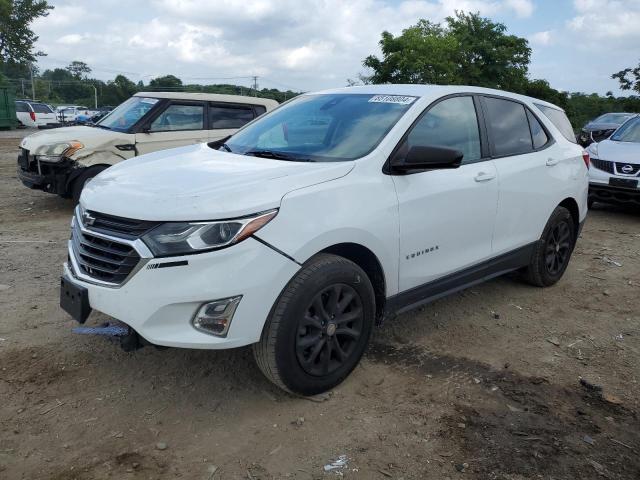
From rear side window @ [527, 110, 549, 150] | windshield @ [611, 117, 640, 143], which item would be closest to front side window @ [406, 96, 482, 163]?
rear side window @ [527, 110, 549, 150]

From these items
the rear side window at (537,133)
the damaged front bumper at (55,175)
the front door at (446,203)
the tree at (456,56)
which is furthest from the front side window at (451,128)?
the tree at (456,56)

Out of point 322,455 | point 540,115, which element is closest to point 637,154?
point 540,115

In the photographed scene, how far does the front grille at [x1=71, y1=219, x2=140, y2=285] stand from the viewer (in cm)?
270

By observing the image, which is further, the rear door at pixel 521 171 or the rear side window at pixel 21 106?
the rear side window at pixel 21 106

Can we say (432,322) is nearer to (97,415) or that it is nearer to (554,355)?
(554,355)

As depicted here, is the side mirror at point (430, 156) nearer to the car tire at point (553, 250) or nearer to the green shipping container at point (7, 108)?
the car tire at point (553, 250)

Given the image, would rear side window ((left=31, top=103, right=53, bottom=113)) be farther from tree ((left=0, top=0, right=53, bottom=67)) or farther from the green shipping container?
tree ((left=0, top=0, right=53, bottom=67))

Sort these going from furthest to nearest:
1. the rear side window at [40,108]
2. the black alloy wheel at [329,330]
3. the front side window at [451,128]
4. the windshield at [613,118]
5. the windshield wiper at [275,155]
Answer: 1. the rear side window at [40,108]
2. the windshield at [613,118]
3. the front side window at [451,128]
4. the windshield wiper at [275,155]
5. the black alloy wheel at [329,330]

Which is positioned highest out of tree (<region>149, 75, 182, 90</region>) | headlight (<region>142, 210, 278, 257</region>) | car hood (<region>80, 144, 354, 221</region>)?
tree (<region>149, 75, 182, 90</region>)

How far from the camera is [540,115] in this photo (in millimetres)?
4898

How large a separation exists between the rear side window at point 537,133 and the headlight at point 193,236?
307cm

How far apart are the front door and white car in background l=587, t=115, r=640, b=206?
5187 mm

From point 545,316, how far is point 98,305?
343cm

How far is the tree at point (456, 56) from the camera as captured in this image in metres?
29.6
